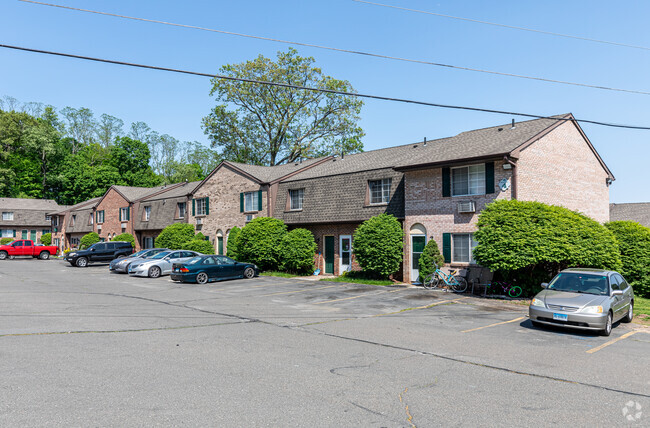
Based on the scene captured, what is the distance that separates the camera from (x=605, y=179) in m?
26.3

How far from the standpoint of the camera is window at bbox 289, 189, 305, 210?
28.6 m

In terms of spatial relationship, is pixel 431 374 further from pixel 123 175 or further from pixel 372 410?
pixel 123 175

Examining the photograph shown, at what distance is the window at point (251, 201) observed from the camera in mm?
31141

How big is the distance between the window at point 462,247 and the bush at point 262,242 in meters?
10.3

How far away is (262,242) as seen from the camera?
2644cm

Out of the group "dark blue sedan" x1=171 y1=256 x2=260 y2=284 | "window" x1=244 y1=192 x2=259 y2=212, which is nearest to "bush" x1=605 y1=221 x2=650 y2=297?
"dark blue sedan" x1=171 y1=256 x2=260 y2=284

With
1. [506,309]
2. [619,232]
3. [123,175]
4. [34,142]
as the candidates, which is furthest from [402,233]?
[34,142]

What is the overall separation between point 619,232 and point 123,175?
65698mm

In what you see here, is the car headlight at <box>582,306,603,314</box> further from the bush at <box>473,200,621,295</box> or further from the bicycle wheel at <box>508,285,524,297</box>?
the bicycle wheel at <box>508,285,524,297</box>

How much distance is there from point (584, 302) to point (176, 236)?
97.2 ft

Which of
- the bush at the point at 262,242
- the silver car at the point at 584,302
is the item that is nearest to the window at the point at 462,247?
the silver car at the point at 584,302

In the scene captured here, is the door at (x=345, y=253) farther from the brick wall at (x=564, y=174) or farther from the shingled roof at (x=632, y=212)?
the shingled roof at (x=632, y=212)

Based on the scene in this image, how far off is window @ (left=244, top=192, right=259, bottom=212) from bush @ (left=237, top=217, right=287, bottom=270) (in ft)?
12.2

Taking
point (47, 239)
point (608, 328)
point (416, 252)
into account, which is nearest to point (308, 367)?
point (608, 328)
